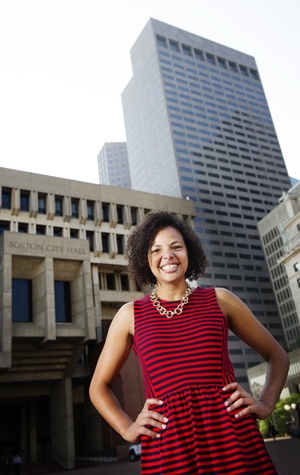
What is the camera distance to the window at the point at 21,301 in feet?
114

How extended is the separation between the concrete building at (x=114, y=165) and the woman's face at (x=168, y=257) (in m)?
181

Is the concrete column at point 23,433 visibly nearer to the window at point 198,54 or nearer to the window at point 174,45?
the window at point 174,45

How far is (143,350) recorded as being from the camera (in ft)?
9.21

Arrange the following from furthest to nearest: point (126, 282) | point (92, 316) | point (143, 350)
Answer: point (126, 282) → point (92, 316) → point (143, 350)

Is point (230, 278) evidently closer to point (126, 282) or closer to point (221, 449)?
point (126, 282)

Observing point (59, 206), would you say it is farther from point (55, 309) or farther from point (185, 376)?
point (185, 376)

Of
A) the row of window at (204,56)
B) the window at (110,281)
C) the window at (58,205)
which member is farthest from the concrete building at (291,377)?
the row of window at (204,56)

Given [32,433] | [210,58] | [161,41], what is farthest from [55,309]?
[210,58]

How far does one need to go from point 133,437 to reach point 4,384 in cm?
3755

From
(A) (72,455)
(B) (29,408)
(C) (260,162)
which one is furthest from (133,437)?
(C) (260,162)

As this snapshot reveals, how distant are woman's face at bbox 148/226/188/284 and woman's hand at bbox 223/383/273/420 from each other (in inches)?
35.3

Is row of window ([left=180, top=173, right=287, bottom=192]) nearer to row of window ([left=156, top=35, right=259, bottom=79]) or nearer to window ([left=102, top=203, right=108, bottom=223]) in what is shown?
row of window ([left=156, top=35, right=259, bottom=79])

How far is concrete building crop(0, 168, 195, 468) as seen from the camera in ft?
111

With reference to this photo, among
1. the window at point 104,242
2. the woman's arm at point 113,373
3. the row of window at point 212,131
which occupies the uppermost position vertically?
the row of window at point 212,131
